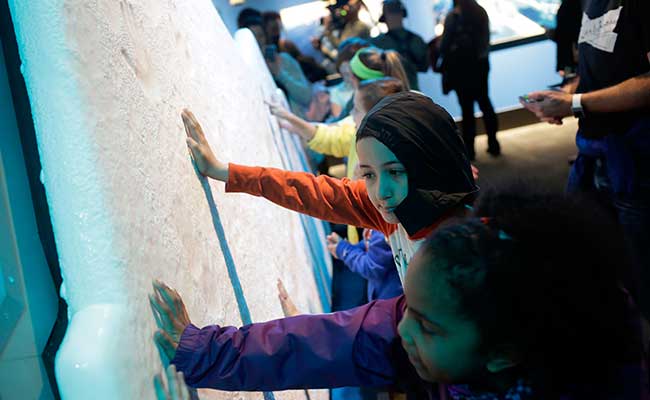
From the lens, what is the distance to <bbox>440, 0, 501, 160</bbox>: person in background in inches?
141

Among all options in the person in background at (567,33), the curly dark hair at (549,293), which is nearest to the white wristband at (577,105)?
the curly dark hair at (549,293)

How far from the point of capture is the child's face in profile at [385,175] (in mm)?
1089

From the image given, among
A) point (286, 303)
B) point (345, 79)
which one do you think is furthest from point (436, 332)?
point (345, 79)

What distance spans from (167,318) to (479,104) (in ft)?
11.7

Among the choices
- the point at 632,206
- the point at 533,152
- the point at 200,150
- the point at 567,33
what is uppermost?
the point at 200,150

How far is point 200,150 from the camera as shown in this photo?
105 cm

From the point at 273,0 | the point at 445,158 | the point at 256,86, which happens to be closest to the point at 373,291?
the point at 445,158

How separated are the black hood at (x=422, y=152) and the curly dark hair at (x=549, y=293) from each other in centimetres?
35

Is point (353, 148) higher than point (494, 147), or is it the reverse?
point (353, 148)

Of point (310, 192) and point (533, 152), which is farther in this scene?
point (533, 152)

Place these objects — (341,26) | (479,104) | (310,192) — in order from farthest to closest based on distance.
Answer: (341,26) → (479,104) → (310,192)

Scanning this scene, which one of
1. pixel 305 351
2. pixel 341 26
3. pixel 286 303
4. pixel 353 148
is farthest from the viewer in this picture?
pixel 341 26

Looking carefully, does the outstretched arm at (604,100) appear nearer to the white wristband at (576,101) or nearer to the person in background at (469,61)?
the white wristband at (576,101)

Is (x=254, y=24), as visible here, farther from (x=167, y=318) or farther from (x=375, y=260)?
(x=167, y=318)
